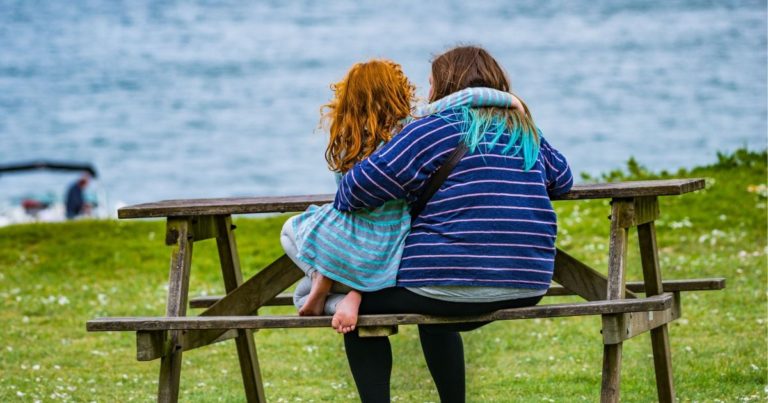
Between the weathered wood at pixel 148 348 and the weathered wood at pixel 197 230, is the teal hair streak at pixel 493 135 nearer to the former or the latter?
the weathered wood at pixel 197 230

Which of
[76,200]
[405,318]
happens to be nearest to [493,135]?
[405,318]

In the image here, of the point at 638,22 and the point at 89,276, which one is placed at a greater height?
the point at 638,22

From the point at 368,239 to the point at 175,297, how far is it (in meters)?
0.99

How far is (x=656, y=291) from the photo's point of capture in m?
4.76

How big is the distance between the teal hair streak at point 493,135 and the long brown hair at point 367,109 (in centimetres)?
26

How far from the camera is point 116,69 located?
54500 millimetres

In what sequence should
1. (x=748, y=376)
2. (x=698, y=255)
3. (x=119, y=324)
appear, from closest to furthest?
1. (x=119, y=324)
2. (x=748, y=376)
3. (x=698, y=255)

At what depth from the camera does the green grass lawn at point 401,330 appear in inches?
240

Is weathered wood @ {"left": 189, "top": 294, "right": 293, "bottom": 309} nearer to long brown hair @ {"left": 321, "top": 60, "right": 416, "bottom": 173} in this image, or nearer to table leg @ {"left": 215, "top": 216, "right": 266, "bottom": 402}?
table leg @ {"left": 215, "top": 216, "right": 266, "bottom": 402}

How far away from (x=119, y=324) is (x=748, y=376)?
3.16 metres

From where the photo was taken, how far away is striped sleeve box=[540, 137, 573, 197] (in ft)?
14.2

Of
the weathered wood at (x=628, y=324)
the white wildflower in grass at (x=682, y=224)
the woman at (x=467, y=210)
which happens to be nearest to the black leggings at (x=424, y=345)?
the woman at (x=467, y=210)

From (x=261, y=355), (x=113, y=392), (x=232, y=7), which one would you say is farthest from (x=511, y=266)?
(x=232, y=7)

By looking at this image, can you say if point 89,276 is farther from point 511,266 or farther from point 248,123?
point 248,123
